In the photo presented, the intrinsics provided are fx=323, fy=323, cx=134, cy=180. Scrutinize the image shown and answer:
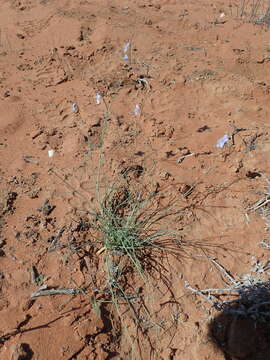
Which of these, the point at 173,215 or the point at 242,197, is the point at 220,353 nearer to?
the point at 173,215

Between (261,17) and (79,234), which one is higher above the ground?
(261,17)

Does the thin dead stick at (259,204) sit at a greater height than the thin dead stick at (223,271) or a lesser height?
greater

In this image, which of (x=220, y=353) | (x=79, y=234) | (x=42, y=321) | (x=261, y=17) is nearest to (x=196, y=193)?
(x=79, y=234)

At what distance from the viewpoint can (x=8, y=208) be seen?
2.28 meters

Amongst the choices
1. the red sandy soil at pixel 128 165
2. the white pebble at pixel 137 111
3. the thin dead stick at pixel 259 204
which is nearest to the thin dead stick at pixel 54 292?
the red sandy soil at pixel 128 165

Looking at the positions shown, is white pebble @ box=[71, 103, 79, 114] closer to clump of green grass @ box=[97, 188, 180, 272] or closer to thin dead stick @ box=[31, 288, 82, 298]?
clump of green grass @ box=[97, 188, 180, 272]

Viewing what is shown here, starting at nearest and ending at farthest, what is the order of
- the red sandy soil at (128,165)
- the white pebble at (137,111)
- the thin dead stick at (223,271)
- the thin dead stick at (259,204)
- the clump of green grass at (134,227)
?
the red sandy soil at (128,165), the thin dead stick at (223,271), the clump of green grass at (134,227), the thin dead stick at (259,204), the white pebble at (137,111)

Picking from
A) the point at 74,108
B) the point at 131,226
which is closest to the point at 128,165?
the point at 131,226

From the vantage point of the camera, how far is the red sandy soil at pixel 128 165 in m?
1.82

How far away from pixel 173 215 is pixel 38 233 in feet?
3.02

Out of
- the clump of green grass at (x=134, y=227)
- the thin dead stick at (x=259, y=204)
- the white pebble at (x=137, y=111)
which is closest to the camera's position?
the clump of green grass at (x=134, y=227)

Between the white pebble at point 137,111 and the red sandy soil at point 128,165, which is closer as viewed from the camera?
the red sandy soil at point 128,165

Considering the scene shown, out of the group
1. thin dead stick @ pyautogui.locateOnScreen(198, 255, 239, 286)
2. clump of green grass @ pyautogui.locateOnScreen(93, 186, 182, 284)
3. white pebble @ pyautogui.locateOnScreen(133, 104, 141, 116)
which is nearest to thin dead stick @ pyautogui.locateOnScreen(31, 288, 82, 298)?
clump of green grass @ pyautogui.locateOnScreen(93, 186, 182, 284)

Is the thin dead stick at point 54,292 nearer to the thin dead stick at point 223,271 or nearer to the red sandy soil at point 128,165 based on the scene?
the red sandy soil at point 128,165
